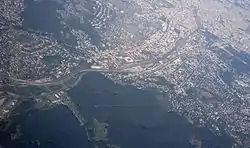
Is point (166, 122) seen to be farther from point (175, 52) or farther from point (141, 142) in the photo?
point (175, 52)

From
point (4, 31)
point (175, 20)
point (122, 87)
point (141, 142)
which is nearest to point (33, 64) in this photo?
point (4, 31)

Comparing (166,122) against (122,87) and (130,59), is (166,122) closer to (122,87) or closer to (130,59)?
(122,87)

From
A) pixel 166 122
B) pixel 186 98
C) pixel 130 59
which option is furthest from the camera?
pixel 130 59

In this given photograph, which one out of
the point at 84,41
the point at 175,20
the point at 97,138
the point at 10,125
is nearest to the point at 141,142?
the point at 97,138

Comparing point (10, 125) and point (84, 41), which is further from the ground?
point (84, 41)

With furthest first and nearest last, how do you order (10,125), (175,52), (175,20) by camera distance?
(175,20)
(175,52)
(10,125)

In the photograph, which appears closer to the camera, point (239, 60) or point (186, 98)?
point (186, 98)
